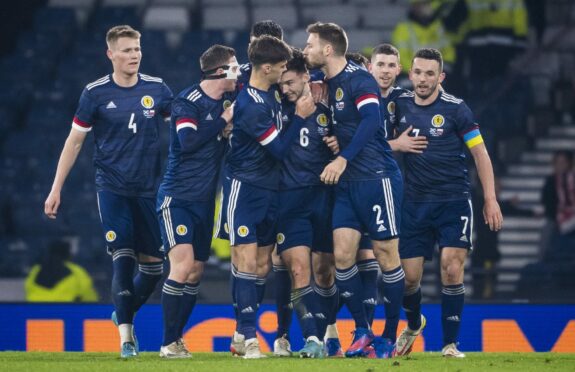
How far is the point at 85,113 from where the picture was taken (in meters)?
8.49

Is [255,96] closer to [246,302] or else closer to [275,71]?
[275,71]

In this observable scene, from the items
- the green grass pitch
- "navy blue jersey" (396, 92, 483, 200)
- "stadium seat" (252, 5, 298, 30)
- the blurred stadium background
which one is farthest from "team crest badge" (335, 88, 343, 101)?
"stadium seat" (252, 5, 298, 30)

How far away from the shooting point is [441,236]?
8.70m

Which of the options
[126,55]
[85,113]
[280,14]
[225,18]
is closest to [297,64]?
[126,55]

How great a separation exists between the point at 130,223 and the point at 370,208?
5.20ft

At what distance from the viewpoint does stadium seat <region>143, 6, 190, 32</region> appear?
16.6 m

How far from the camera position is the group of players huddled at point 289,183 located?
8.01 meters

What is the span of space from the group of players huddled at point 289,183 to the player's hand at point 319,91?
23 mm

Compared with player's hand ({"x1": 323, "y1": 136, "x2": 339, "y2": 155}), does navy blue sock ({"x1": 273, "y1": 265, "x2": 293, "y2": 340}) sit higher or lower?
lower

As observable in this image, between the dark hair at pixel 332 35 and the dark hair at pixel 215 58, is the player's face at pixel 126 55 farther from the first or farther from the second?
the dark hair at pixel 332 35

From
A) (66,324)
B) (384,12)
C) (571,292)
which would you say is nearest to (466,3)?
(384,12)

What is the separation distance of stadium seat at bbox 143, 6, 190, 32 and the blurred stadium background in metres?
0.01

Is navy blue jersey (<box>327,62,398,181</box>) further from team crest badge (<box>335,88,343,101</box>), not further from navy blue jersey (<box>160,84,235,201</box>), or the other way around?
navy blue jersey (<box>160,84,235,201</box>)

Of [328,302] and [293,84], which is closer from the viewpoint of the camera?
[293,84]
